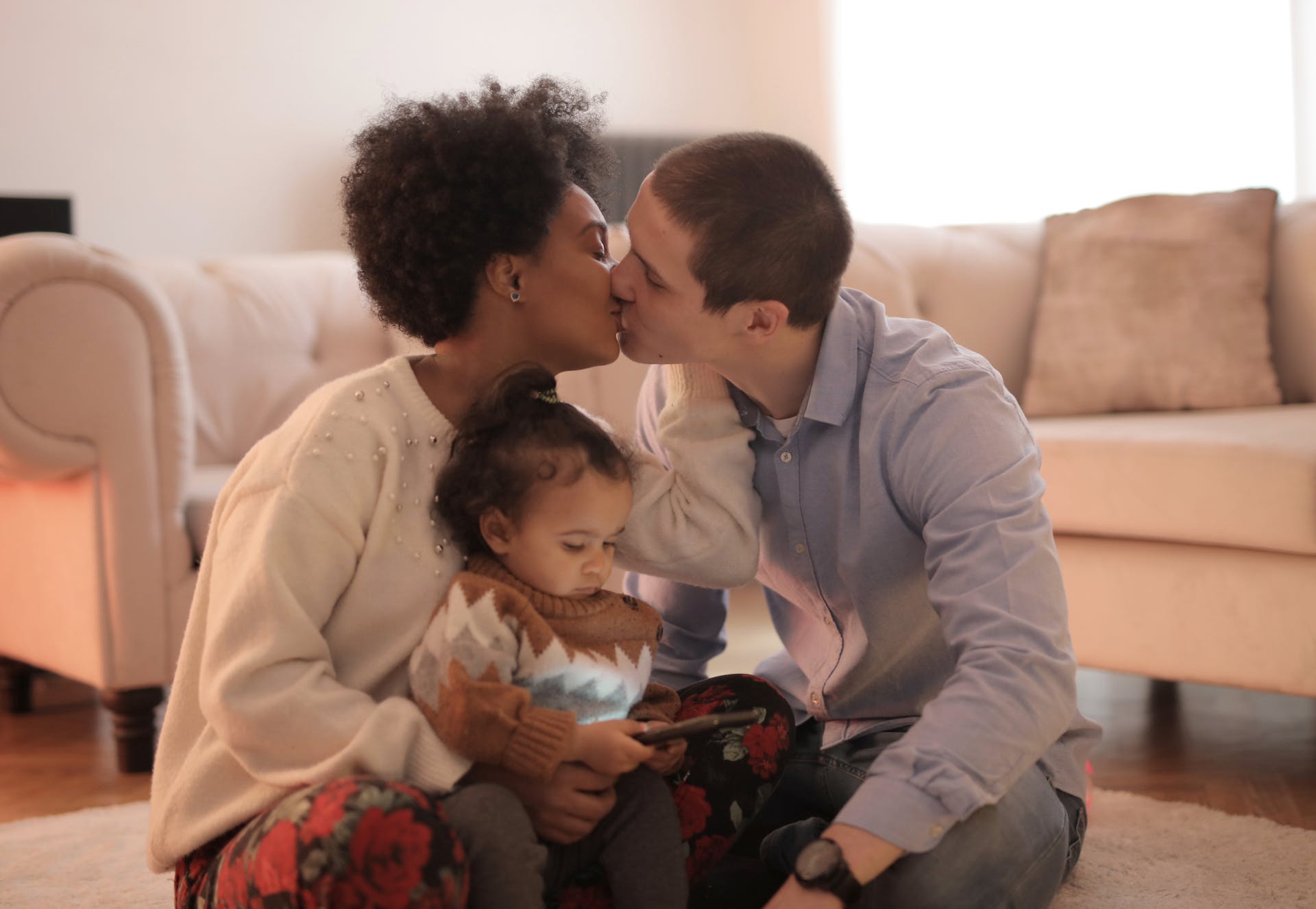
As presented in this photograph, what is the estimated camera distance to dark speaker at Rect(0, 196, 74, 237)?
3674mm

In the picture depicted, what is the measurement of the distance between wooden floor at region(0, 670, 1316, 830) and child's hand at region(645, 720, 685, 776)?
3.56ft

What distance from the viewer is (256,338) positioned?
2861 mm

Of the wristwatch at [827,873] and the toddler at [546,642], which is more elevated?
the toddler at [546,642]

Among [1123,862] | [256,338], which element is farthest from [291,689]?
[256,338]

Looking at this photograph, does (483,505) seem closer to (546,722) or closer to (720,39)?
(546,722)

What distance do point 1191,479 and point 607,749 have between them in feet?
4.24

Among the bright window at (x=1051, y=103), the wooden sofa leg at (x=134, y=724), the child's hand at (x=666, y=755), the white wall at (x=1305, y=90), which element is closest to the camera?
the child's hand at (x=666, y=755)

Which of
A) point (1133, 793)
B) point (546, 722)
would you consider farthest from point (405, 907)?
point (1133, 793)

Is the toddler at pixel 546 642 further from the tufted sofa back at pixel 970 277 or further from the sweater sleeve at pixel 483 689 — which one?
the tufted sofa back at pixel 970 277

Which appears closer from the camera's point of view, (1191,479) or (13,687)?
(1191,479)

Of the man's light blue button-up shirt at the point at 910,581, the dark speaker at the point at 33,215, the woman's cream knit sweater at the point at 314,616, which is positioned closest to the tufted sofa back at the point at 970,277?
the man's light blue button-up shirt at the point at 910,581

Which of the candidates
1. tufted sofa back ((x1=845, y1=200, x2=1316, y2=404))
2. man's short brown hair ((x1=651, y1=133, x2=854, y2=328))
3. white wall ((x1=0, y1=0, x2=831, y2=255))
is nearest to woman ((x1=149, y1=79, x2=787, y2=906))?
man's short brown hair ((x1=651, y1=133, x2=854, y2=328))

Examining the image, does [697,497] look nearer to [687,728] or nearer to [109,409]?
[687,728]

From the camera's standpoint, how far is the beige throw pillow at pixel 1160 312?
2.53 m
